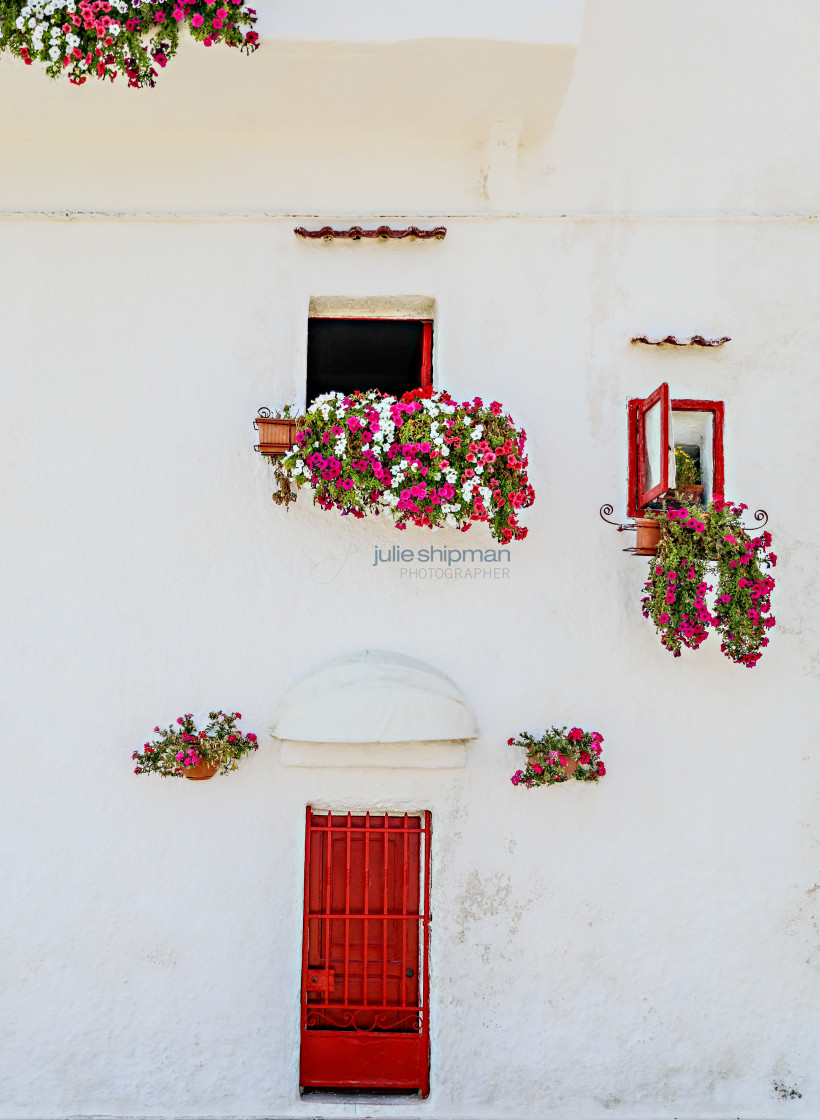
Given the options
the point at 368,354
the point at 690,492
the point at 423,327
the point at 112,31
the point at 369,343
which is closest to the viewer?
the point at 112,31

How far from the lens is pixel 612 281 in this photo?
5867 millimetres

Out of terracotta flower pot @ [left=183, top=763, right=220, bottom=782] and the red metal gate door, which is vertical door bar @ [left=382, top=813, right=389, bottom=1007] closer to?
the red metal gate door

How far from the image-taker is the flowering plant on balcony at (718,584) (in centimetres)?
518

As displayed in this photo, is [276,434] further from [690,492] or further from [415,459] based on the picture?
[690,492]

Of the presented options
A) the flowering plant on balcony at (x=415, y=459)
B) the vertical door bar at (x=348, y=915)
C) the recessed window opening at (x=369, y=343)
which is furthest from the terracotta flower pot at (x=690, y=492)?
the vertical door bar at (x=348, y=915)

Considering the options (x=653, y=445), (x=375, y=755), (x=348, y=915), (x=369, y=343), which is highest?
(x=369, y=343)

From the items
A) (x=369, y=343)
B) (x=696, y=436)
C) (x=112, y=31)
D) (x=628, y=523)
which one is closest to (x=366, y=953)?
(x=628, y=523)

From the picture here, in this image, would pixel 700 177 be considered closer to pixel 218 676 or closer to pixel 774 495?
pixel 774 495

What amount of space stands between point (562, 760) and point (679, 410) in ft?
6.99

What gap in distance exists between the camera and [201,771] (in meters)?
5.34

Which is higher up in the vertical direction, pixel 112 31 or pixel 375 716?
pixel 112 31

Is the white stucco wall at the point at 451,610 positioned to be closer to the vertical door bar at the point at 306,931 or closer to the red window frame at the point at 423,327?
the vertical door bar at the point at 306,931

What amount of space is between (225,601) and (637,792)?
262cm

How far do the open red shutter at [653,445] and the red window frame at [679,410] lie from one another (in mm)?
15
